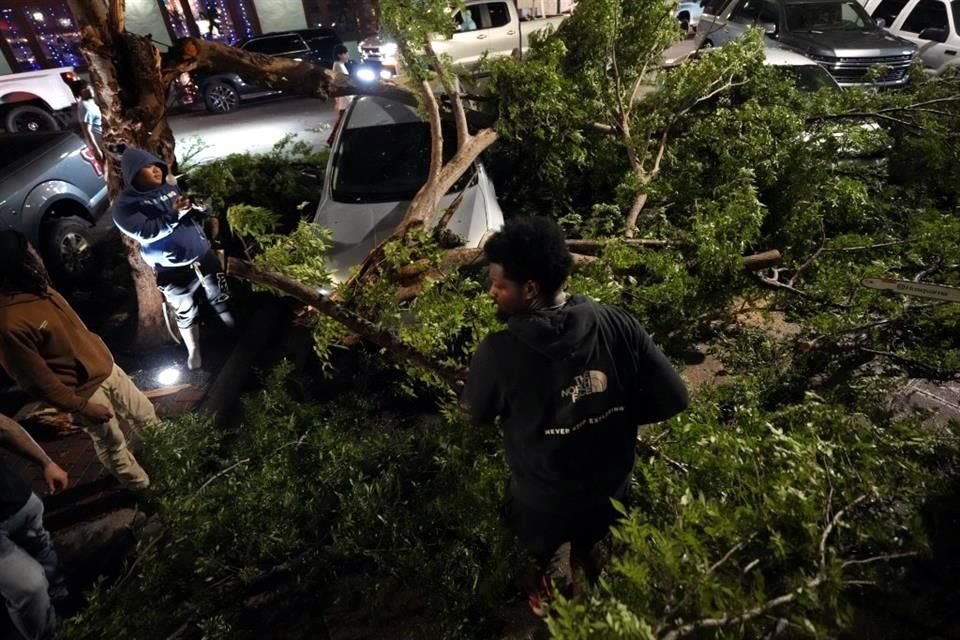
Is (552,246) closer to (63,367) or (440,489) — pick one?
(440,489)

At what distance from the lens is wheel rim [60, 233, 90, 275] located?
589 centimetres

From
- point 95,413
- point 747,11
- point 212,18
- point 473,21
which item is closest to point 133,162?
point 95,413

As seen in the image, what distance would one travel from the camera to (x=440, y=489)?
121 inches

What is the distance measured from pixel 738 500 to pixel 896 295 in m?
2.82

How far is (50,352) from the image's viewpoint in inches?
115

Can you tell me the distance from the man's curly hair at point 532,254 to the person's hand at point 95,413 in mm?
2770

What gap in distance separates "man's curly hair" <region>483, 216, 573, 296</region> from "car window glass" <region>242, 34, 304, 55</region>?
1471cm

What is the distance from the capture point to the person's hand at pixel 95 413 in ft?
10.0

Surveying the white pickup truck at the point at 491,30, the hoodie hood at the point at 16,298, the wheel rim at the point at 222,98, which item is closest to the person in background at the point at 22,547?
the hoodie hood at the point at 16,298

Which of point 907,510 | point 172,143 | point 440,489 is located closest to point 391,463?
point 440,489

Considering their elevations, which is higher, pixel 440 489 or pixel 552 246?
pixel 552 246

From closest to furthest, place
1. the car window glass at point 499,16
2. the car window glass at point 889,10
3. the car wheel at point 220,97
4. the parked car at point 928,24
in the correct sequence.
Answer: the parked car at point 928,24, the car window glass at point 499,16, the car window glass at point 889,10, the car wheel at point 220,97

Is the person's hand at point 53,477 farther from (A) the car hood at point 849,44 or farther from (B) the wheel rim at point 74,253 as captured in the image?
(A) the car hood at point 849,44

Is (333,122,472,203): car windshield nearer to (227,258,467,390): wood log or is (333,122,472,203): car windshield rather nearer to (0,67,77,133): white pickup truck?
(227,258,467,390): wood log
